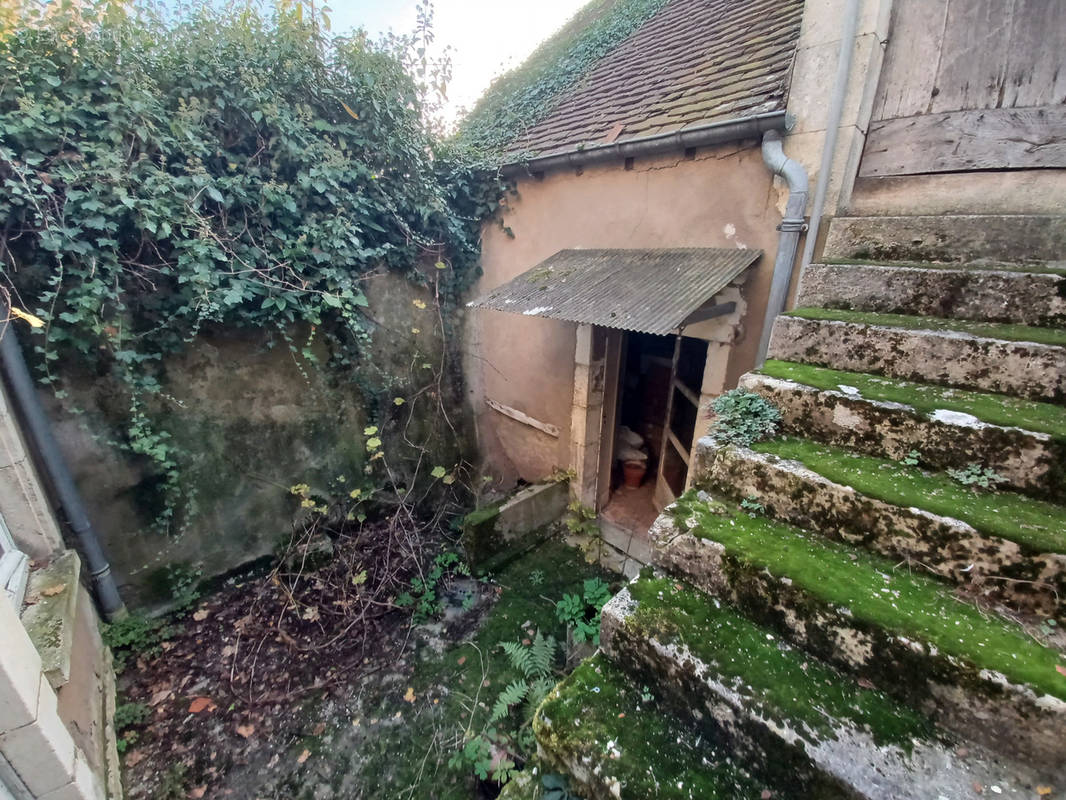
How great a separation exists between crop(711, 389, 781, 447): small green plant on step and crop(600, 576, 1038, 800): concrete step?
2.25 ft

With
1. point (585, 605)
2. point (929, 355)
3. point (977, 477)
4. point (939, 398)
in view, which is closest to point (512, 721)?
point (585, 605)

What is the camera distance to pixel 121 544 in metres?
3.41

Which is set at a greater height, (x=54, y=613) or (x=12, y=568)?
(x=12, y=568)

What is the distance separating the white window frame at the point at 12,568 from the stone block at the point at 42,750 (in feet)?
2.41

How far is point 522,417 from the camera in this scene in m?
5.43

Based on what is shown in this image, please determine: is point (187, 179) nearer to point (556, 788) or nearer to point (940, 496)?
point (556, 788)

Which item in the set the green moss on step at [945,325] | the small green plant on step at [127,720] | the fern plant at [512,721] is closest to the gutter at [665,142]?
the green moss on step at [945,325]

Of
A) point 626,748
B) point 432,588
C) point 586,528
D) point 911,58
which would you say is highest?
point 911,58

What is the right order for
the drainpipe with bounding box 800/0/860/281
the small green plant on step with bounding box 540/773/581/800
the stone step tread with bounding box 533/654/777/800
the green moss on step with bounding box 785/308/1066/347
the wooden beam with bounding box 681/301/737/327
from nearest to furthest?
the stone step tread with bounding box 533/654/777/800
the small green plant on step with bounding box 540/773/581/800
the green moss on step with bounding box 785/308/1066/347
the drainpipe with bounding box 800/0/860/281
the wooden beam with bounding box 681/301/737/327

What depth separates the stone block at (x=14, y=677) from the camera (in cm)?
167

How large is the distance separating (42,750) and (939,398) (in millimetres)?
3978

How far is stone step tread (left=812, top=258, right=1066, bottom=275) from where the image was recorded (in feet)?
6.60

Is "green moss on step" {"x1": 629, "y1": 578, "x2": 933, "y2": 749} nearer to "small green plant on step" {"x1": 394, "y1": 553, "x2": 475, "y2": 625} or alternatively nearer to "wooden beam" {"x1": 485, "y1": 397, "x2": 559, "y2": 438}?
"small green plant on step" {"x1": 394, "y1": 553, "x2": 475, "y2": 625}

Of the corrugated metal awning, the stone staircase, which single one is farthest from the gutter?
the stone staircase
